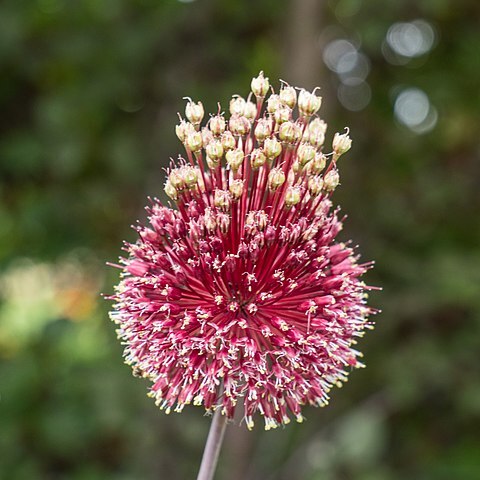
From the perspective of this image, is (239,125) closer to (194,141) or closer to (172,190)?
(194,141)

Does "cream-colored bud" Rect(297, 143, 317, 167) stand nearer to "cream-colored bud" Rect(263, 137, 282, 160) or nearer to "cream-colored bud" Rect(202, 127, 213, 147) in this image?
"cream-colored bud" Rect(263, 137, 282, 160)

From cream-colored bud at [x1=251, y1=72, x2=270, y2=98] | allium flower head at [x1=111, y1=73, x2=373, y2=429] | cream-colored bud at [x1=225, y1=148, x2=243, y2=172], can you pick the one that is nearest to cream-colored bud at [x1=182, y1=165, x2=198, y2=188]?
allium flower head at [x1=111, y1=73, x2=373, y2=429]

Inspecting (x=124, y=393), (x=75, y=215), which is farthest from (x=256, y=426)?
(x=75, y=215)

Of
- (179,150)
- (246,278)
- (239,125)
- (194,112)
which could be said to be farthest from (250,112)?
(179,150)

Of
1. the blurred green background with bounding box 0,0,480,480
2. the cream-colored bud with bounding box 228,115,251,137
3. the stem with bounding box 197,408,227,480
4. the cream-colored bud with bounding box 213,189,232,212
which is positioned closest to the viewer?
the stem with bounding box 197,408,227,480

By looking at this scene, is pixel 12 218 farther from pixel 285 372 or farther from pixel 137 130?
pixel 285 372

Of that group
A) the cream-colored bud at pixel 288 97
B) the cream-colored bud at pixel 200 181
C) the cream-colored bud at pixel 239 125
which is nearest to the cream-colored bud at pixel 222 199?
the cream-colored bud at pixel 200 181
